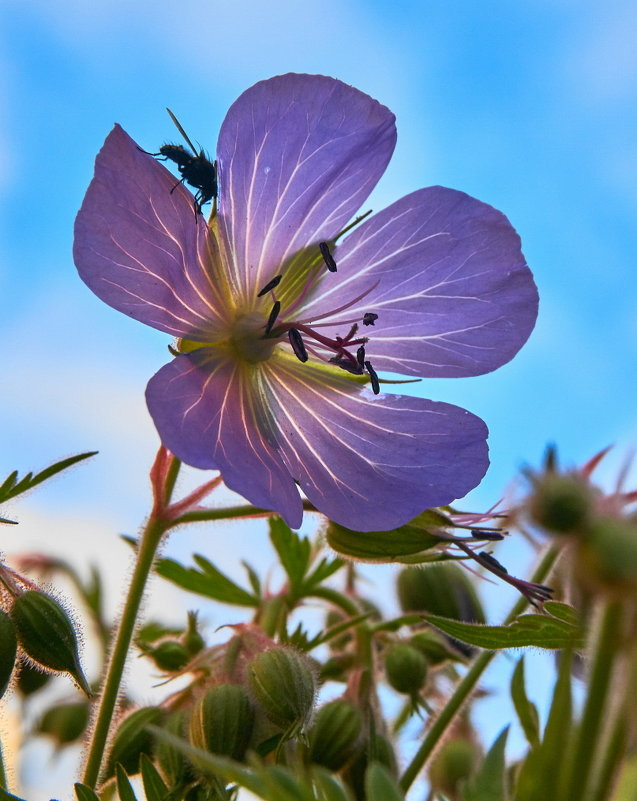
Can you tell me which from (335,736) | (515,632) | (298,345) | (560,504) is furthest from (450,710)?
(560,504)

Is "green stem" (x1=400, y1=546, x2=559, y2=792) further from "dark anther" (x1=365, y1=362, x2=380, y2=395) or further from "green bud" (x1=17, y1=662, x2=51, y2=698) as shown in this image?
"green bud" (x1=17, y1=662, x2=51, y2=698)

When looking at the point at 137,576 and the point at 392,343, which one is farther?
the point at 392,343

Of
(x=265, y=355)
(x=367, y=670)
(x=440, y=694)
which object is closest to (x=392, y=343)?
(x=265, y=355)

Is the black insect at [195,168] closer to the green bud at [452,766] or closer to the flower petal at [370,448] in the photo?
the flower petal at [370,448]

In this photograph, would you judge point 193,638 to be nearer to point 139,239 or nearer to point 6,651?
point 6,651

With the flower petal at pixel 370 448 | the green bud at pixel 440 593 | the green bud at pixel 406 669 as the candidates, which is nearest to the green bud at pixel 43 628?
the flower petal at pixel 370 448

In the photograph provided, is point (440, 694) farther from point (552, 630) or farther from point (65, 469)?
point (65, 469)

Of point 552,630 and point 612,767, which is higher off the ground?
point 552,630
